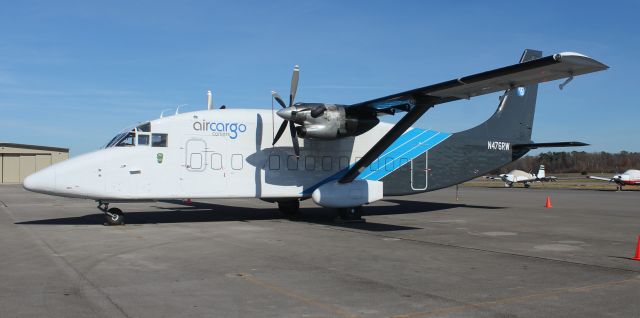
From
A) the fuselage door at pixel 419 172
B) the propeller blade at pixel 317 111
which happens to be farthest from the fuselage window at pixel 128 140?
the fuselage door at pixel 419 172

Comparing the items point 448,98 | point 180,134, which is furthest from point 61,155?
point 448,98

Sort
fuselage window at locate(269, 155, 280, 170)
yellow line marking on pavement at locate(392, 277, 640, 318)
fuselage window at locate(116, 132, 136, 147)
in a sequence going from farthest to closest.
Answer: fuselage window at locate(269, 155, 280, 170) < fuselage window at locate(116, 132, 136, 147) < yellow line marking on pavement at locate(392, 277, 640, 318)

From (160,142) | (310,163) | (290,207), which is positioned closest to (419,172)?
(310,163)

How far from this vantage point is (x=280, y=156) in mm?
17219

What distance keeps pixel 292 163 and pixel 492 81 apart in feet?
22.6

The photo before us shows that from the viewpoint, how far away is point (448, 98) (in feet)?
53.1

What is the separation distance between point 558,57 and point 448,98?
16.2ft

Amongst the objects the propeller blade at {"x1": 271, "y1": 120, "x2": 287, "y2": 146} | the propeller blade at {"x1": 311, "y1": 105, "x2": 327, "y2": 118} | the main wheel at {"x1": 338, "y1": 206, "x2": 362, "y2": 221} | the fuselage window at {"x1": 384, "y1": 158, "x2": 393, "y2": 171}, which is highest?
the propeller blade at {"x1": 311, "y1": 105, "x2": 327, "y2": 118}

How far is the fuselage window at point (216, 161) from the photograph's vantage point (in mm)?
16312

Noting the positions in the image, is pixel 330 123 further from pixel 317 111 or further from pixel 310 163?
pixel 310 163

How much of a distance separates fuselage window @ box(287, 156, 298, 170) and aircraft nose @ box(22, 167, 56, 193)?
7.00 metres

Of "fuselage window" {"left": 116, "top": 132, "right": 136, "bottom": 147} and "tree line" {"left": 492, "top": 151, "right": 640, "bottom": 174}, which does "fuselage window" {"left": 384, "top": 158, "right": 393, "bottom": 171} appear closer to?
"fuselage window" {"left": 116, "top": 132, "right": 136, "bottom": 147}

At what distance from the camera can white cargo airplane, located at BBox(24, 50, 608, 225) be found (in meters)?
14.6

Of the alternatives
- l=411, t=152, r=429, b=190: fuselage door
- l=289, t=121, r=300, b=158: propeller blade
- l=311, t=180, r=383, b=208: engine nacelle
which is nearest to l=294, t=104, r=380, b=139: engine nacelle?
l=289, t=121, r=300, b=158: propeller blade
